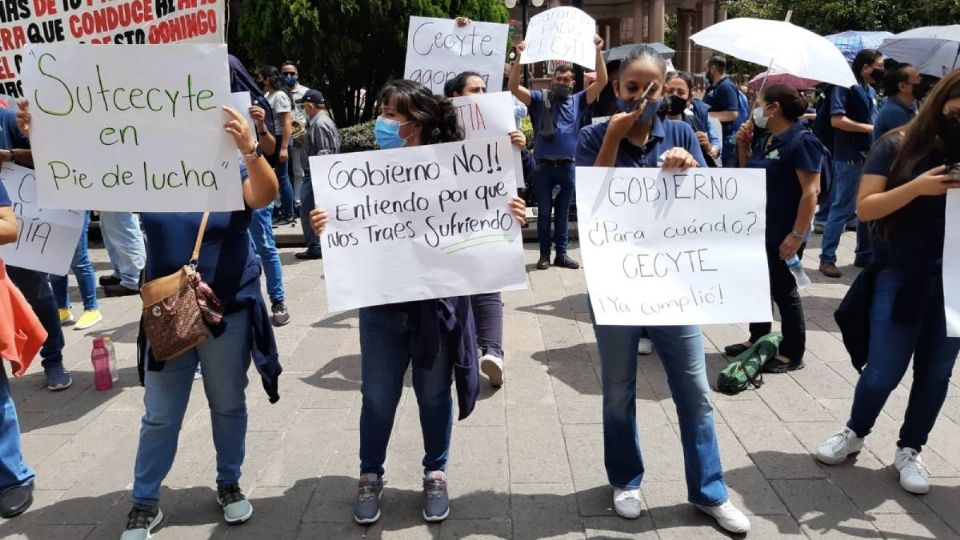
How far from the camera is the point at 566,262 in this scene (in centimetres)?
748

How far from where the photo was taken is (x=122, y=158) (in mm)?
2754

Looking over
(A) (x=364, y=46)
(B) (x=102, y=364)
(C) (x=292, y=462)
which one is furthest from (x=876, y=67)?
(A) (x=364, y=46)

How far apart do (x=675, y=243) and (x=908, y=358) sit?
3.96 feet

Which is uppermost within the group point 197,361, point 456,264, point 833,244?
point 456,264

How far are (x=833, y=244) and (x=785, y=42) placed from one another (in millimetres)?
3277

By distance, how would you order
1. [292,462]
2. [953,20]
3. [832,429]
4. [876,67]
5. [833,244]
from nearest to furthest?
[292,462], [832,429], [833,244], [876,67], [953,20]

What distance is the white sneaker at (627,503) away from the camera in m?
3.04

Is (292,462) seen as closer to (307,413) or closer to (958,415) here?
(307,413)

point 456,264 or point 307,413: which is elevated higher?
point 456,264

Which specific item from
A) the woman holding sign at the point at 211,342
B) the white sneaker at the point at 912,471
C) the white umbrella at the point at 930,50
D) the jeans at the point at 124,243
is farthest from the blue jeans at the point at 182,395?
the white umbrella at the point at 930,50

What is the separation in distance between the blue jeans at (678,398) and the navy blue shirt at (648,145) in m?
0.63

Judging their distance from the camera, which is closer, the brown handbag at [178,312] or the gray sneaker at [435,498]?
the brown handbag at [178,312]

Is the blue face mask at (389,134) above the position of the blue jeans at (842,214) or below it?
above

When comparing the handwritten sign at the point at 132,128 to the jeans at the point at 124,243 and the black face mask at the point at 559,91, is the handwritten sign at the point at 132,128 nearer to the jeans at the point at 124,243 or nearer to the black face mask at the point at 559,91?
the jeans at the point at 124,243
